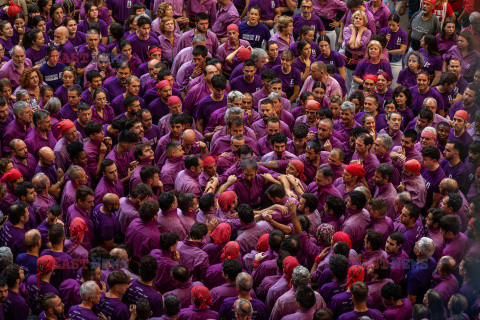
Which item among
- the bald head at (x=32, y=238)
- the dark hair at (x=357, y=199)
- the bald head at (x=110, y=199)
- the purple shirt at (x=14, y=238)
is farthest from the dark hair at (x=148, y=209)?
the dark hair at (x=357, y=199)

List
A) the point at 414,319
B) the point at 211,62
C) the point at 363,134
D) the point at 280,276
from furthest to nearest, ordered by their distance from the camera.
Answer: the point at 211,62 → the point at 363,134 → the point at 280,276 → the point at 414,319

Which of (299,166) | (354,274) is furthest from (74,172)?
(354,274)

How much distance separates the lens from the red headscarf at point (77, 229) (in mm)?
8547

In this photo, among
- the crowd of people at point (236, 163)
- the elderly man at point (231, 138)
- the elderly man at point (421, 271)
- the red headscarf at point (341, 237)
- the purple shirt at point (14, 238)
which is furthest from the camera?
the elderly man at point (231, 138)

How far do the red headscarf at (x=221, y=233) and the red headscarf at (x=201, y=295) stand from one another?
2.97ft

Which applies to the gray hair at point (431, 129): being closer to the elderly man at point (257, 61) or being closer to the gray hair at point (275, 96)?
the gray hair at point (275, 96)

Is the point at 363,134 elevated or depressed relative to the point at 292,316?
elevated

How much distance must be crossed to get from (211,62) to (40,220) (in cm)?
397

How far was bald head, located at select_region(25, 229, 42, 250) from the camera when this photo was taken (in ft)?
26.9

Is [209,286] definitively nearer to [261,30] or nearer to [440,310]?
[440,310]

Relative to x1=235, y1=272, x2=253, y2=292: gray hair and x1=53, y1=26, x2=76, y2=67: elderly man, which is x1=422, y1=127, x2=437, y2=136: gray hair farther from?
x1=53, y1=26, x2=76, y2=67: elderly man

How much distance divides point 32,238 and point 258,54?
5093 mm

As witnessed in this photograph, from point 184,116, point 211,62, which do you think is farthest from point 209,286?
point 211,62

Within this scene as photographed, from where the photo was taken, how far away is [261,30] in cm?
1328
